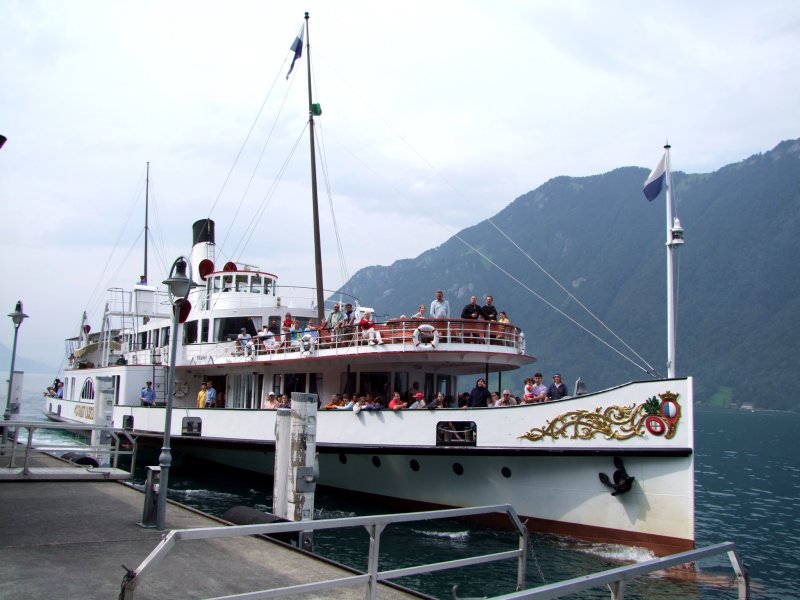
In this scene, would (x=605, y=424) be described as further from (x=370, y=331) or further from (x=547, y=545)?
(x=370, y=331)

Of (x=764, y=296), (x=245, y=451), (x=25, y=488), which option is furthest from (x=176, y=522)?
(x=764, y=296)

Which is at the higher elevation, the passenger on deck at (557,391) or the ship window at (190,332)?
the ship window at (190,332)

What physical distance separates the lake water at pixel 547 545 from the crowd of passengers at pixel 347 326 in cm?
420

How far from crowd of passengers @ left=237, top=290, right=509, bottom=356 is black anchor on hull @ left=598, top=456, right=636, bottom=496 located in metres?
4.63

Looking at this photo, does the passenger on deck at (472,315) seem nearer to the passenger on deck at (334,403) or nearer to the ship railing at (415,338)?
the ship railing at (415,338)

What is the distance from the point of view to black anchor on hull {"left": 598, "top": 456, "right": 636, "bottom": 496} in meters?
14.1

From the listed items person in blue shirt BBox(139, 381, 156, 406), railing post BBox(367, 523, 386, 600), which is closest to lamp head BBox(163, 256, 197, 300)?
railing post BBox(367, 523, 386, 600)

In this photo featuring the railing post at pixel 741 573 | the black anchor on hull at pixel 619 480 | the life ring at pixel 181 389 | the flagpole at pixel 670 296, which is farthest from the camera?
the life ring at pixel 181 389

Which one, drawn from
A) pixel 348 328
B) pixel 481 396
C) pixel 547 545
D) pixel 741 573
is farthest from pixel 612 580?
pixel 348 328

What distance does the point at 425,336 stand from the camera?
1719cm

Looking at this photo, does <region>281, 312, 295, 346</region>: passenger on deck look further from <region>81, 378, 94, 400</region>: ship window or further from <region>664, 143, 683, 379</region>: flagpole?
<region>81, 378, 94, 400</region>: ship window

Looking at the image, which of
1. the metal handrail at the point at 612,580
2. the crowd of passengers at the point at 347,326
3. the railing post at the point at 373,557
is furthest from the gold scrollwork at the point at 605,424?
the railing post at the point at 373,557

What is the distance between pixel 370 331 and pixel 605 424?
613cm

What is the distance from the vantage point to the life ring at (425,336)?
17.0 metres
